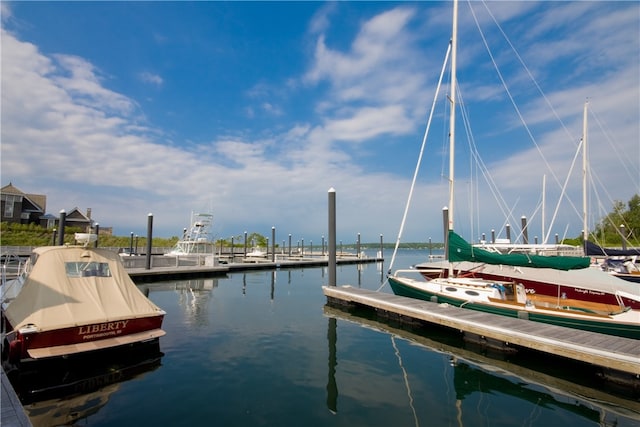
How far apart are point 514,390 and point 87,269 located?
10876mm

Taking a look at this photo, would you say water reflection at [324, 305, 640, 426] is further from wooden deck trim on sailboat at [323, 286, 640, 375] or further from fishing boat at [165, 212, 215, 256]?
fishing boat at [165, 212, 215, 256]

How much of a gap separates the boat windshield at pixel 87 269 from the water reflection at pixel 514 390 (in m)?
6.66

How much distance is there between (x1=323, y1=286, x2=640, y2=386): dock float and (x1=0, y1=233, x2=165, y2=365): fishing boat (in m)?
8.64

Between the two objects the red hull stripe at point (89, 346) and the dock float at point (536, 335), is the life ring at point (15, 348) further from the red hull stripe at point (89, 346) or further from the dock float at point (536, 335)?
the dock float at point (536, 335)

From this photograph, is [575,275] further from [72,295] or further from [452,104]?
[72,295]

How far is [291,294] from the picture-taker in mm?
21500

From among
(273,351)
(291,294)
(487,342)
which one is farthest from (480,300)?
(291,294)

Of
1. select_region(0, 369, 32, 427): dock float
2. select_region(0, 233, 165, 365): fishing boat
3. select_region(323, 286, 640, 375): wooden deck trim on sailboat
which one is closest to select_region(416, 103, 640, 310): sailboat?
select_region(323, 286, 640, 375): wooden deck trim on sailboat

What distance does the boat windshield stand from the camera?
8.85 metres

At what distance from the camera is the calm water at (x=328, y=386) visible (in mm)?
6113

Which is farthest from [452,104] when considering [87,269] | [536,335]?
[87,269]

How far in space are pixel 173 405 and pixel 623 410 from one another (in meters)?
8.66

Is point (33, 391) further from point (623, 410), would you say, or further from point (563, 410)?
point (623, 410)

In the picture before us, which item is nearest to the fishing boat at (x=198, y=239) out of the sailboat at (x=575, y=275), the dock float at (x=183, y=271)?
the dock float at (x=183, y=271)
